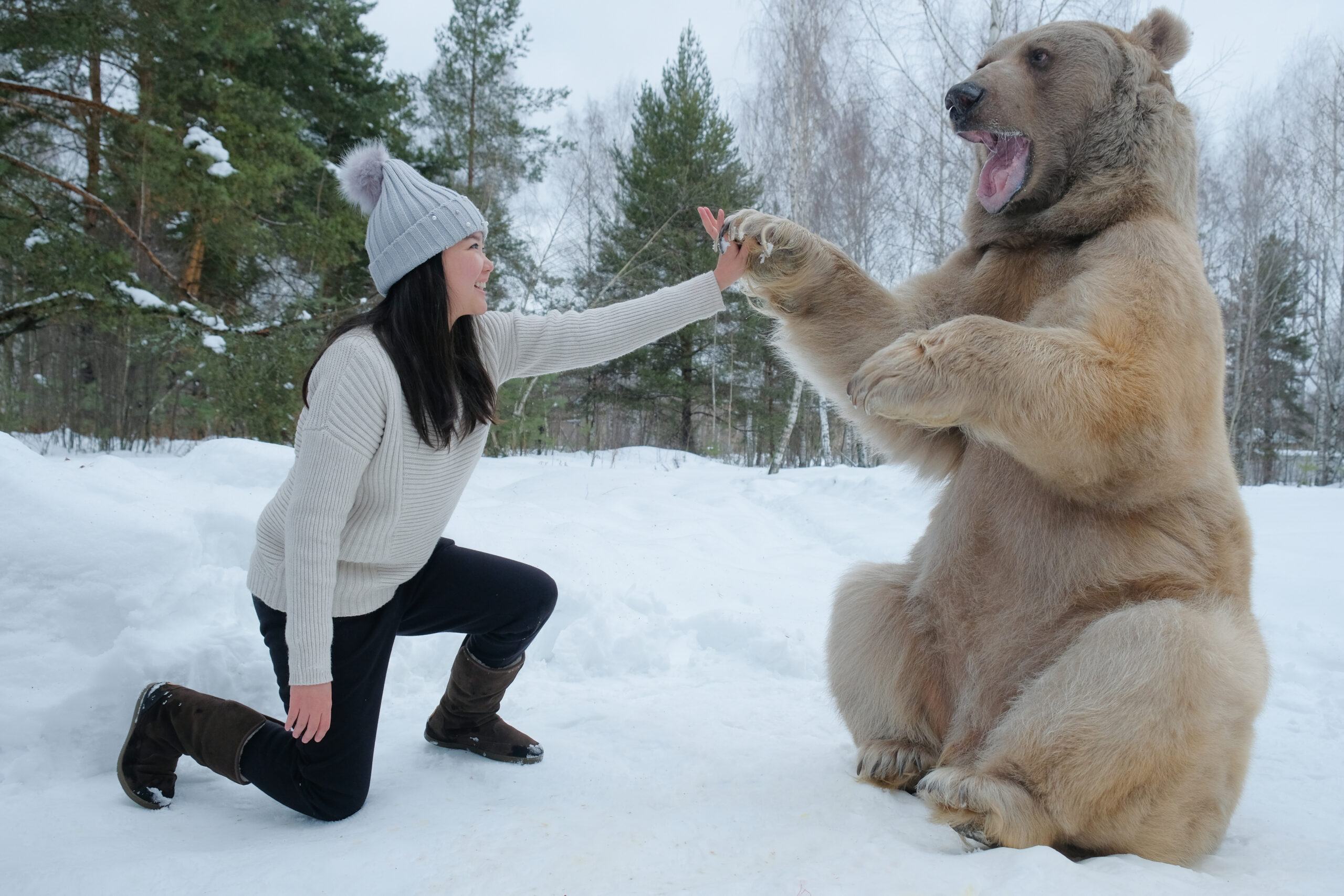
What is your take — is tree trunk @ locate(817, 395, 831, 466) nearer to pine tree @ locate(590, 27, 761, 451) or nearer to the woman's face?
pine tree @ locate(590, 27, 761, 451)

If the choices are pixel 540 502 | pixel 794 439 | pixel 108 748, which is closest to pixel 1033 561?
pixel 108 748

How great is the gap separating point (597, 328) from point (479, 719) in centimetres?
134

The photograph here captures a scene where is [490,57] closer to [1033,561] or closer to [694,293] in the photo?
[694,293]

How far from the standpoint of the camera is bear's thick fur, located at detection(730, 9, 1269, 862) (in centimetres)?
177

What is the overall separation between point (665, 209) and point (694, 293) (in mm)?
13733

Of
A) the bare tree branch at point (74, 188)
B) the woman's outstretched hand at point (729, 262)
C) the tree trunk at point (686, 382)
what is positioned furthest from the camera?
the tree trunk at point (686, 382)

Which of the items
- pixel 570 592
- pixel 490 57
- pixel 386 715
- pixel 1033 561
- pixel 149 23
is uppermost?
pixel 490 57

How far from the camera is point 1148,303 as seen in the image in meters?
1.89

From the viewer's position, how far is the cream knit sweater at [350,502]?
6.84 ft

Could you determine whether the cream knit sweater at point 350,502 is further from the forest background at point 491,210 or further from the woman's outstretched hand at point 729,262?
the forest background at point 491,210

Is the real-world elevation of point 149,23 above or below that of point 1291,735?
above

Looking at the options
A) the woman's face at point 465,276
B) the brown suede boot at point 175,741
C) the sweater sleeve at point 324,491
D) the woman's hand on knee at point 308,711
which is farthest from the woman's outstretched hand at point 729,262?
the brown suede boot at point 175,741

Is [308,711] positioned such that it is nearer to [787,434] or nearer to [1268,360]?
[787,434]

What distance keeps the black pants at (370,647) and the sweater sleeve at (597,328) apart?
2.29ft
